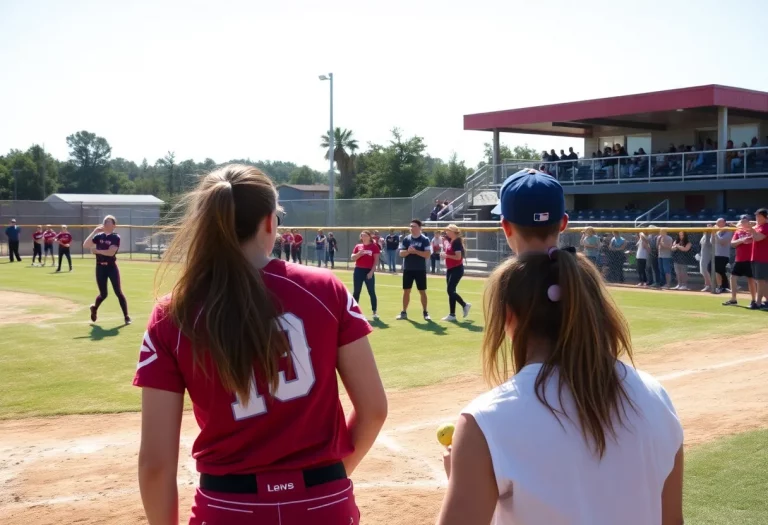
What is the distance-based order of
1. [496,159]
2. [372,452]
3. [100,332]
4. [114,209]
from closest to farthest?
[372,452], [100,332], [496,159], [114,209]

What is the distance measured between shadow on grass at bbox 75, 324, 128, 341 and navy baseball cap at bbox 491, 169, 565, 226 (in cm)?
1298

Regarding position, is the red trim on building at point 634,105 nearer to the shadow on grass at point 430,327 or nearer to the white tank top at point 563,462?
the shadow on grass at point 430,327

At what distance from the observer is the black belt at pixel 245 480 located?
92.0 inches

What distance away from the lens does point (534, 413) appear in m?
1.88

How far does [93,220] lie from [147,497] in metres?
57.5

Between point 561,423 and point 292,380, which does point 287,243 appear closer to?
point 292,380

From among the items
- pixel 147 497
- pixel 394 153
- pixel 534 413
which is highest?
pixel 394 153

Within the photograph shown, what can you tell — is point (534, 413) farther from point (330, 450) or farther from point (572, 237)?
point (572, 237)

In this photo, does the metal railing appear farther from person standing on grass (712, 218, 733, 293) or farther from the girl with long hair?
the girl with long hair

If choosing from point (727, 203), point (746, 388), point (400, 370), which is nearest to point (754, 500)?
point (746, 388)

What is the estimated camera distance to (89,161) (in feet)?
456

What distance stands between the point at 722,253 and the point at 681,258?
2.46 meters

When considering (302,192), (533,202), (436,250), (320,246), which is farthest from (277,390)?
(302,192)

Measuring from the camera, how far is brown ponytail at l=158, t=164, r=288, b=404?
2.30 meters
